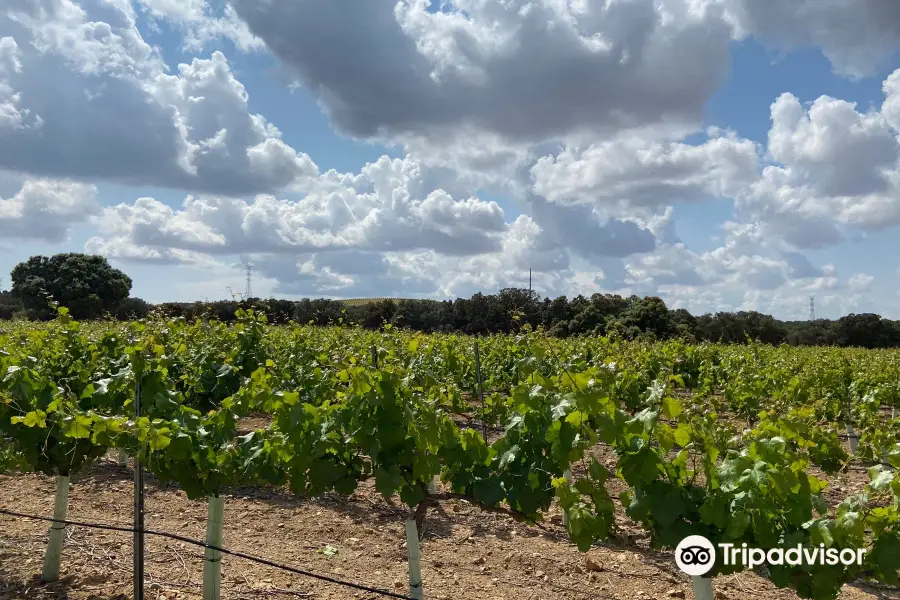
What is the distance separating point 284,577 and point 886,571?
382 cm

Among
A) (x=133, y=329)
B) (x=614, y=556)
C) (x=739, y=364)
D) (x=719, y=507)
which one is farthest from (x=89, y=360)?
(x=739, y=364)

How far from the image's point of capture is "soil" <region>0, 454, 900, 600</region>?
4.60 metres

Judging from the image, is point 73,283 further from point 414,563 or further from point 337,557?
point 414,563

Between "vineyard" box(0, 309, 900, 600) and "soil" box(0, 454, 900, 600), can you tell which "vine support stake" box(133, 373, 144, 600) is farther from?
"soil" box(0, 454, 900, 600)

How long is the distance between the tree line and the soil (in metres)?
24.7

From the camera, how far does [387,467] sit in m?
3.43

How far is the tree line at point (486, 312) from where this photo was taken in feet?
117

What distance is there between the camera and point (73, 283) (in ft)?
163

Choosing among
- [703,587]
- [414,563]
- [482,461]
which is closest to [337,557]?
[414,563]

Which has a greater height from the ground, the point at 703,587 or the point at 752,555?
the point at 752,555

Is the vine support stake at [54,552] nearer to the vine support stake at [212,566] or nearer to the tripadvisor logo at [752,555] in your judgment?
the vine support stake at [212,566]

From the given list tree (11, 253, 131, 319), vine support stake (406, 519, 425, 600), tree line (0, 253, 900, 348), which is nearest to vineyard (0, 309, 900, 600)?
vine support stake (406, 519, 425, 600)

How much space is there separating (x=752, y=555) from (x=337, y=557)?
3.46 meters

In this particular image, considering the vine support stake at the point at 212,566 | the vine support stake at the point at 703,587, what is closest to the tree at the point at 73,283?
the vine support stake at the point at 212,566
